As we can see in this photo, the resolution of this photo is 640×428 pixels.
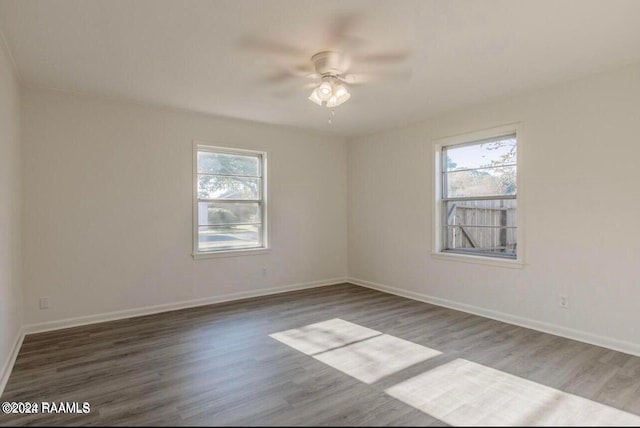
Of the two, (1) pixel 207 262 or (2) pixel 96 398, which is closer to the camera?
(2) pixel 96 398

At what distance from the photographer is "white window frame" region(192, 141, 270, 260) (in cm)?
448

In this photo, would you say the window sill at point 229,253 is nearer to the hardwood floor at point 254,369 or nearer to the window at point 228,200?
the window at point 228,200

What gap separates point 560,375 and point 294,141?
4.17m

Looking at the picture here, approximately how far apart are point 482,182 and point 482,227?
21.1 inches

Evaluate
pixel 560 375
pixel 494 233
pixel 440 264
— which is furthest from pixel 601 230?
pixel 440 264

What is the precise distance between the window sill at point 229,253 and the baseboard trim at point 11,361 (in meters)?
1.79

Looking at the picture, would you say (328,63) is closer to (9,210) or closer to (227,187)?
(227,187)

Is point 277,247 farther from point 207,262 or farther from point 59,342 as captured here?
point 59,342

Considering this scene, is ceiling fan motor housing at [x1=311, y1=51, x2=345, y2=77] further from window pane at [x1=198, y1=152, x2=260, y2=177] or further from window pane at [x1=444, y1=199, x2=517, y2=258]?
window pane at [x1=444, y1=199, x2=517, y2=258]

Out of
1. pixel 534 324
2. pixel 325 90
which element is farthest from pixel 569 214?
pixel 325 90

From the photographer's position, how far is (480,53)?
2.78 m

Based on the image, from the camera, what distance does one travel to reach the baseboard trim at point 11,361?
2430 millimetres

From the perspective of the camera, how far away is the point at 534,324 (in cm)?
359

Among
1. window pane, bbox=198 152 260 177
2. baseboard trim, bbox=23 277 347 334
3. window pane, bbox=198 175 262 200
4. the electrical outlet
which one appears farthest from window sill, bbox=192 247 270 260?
the electrical outlet
